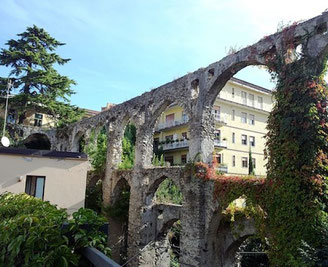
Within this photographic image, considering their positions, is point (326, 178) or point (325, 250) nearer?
point (325, 250)

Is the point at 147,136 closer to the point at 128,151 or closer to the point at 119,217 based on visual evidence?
the point at 119,217

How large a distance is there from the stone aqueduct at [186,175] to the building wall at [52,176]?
13.9ft

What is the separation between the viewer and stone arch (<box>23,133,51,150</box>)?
28383 millimetres

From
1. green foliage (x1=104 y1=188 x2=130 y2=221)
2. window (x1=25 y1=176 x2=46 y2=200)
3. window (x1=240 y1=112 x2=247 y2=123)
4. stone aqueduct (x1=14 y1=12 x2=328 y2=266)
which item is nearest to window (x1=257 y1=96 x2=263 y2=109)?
window (x1=240 y1=112 x2=247 y2=123)

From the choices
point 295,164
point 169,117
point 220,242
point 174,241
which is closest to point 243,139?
point 169,117

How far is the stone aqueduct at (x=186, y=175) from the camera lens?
10.3 meters

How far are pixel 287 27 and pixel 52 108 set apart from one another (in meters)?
20.7

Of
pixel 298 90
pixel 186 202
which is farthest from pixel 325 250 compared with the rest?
pixel 186 202

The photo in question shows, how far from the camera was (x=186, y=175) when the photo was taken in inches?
480

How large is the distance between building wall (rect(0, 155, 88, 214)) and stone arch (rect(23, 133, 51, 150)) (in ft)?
61.2

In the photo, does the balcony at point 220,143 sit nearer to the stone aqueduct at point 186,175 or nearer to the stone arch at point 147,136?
the stone aqueduct at point 186,175

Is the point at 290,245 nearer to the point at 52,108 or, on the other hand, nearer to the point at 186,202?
the point at 186,202

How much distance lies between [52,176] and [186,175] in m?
5.24

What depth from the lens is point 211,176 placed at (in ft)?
37.3
